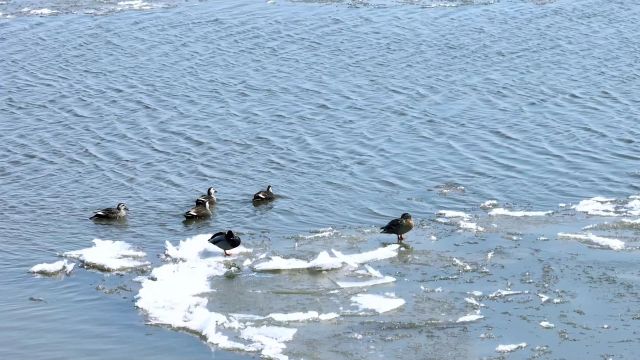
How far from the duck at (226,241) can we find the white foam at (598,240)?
555 cm

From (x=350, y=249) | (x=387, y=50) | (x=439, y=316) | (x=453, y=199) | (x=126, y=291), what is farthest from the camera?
(x=387, y=50)

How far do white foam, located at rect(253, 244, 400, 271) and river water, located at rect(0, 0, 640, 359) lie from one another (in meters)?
0.20

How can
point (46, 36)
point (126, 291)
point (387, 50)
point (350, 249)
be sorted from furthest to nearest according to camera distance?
1. point (46, 36)
2. point (387, 50)
3. point (350, 249)
4. point (126, 291)

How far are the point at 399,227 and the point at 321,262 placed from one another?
1.96 metres

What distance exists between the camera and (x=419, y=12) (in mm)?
36031

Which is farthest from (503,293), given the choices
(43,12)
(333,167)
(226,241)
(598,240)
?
(43,12)

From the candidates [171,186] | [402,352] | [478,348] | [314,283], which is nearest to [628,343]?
[478,348]

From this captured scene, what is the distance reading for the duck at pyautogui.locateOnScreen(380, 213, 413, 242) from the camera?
18.9 meters

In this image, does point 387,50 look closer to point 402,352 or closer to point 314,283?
point 314,283

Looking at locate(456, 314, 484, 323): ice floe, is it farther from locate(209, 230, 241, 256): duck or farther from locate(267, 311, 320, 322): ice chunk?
locate(209, 230, 241, 256): duck

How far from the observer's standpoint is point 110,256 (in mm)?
18516

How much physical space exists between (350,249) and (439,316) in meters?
3.27

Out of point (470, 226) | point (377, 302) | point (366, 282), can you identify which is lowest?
point (470, 226)

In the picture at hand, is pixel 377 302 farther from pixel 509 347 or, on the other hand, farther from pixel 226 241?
pixel 226 241
